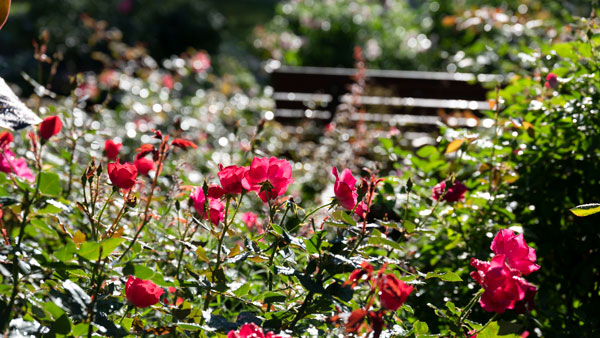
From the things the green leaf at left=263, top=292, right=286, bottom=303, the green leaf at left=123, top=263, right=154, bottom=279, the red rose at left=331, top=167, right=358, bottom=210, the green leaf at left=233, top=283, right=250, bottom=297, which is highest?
the red rose at left=331, top=167, right=358, bottom=210

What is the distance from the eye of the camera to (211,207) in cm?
139

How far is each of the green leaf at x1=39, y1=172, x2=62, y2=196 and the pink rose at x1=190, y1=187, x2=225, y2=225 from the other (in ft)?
1.12

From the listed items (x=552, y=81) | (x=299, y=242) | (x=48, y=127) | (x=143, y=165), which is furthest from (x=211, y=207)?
(x=552, y=81)

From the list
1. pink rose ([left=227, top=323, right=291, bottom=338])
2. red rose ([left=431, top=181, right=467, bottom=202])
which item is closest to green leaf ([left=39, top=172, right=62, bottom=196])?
pink rose ([left=227, top=323, right=291, bottom=338])

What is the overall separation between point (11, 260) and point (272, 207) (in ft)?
1.60

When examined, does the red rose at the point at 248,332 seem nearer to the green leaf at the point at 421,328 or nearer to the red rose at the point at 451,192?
the green leaf at the point at 421,328

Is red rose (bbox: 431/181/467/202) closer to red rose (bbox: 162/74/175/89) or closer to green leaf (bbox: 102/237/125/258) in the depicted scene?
green leaf (bbox: 102/237/125/258)

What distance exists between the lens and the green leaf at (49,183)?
1097 mm

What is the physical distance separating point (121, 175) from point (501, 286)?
717 millimetres

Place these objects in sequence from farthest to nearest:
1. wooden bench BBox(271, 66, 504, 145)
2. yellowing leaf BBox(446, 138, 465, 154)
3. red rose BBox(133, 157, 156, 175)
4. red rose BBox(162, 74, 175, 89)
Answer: red rose BBox(162, 74, 175, 89) < wooden bench BBox(271, 66, 504, 145) < yellowing leaf BBox(446, 138, 465, 154) < red rose BBox(133, 157, 156, 175)

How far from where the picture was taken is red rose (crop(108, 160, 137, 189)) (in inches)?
48.9

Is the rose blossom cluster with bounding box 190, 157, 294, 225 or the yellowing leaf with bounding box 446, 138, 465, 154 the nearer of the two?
the rose blossom cluster with bounding box 190, 157, 294, 225

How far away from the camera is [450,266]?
190cm

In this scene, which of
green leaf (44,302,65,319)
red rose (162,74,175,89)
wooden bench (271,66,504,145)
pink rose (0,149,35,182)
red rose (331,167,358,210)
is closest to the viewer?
green leaf (44,302,65,319)
